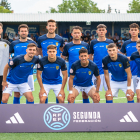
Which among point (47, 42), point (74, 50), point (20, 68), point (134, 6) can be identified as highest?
point (134, 6)

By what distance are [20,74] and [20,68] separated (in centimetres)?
17

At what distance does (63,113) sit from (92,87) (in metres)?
1.60

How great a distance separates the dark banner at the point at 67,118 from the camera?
4.39 m

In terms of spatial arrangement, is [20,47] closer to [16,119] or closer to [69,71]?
[69,71]

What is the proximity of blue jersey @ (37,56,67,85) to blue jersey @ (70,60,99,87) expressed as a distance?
0.28 meters

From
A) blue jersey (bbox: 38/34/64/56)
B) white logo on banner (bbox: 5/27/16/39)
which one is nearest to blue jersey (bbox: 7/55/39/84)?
blue jersey (bbox: 38/34/64/56)

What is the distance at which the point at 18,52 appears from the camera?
6.16 metres

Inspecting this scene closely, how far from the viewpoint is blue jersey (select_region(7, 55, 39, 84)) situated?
18.2 feet

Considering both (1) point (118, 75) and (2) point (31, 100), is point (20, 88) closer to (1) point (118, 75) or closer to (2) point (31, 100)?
(2) point (31, 100)

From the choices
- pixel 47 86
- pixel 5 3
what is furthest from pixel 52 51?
pixel 5 3

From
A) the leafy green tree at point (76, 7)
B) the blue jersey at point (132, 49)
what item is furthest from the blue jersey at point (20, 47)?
the leafy green tree at point (76, 7)

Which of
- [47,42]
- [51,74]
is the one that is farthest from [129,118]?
[47,42]

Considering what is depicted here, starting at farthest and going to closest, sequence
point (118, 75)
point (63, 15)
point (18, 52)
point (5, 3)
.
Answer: point (5, 3) < point (63, 15) < point (18, 52) < point (118, 75)

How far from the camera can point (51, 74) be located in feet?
18.8
